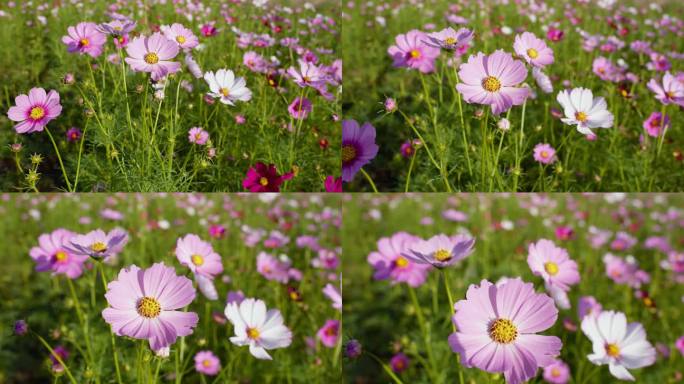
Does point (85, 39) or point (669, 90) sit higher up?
point (85, 39)

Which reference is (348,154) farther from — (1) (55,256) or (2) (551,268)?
(1) (55,256)

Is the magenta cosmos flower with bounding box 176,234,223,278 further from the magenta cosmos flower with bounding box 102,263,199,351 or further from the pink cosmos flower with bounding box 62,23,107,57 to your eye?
the pink cosmos flower with bounding box 62,23,107,57

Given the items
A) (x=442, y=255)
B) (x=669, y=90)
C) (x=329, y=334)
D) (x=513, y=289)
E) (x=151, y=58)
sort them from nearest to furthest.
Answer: (x=513, y=289)
(x=442, y=255)
(x=151, y=58)
(x=329, y=334)
(x=669, y=90)

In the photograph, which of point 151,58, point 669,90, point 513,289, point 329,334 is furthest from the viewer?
point 669,90

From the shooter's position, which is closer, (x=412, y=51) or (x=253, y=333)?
(x=253, y=333)

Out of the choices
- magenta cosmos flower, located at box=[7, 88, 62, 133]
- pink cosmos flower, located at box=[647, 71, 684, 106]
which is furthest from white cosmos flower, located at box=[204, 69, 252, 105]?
pink cosmos flower, located at box=[647, 71, 684, 106]

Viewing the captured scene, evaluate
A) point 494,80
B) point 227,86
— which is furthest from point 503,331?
point 227,86

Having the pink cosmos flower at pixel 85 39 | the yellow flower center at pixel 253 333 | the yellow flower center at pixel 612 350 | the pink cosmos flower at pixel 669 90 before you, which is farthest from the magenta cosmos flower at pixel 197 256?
the pink cosmos flower at pixel 669 90
